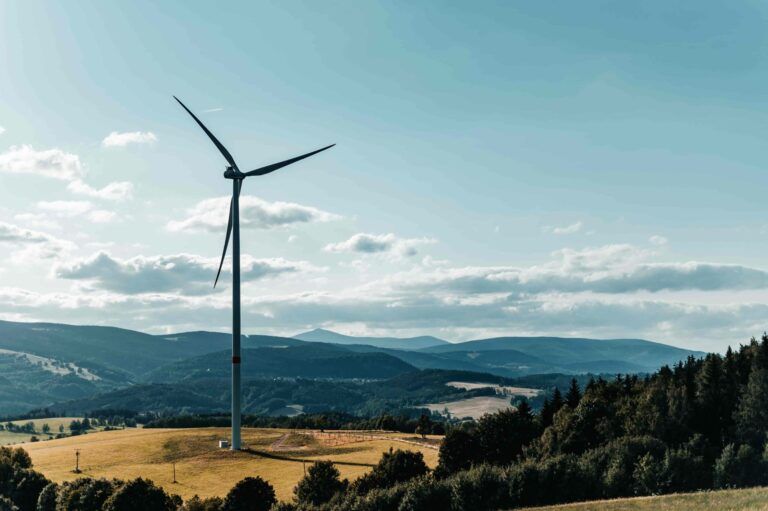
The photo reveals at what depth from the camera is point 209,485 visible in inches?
6836

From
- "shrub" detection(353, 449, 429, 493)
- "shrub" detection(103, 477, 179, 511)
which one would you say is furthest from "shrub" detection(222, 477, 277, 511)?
"shrub" detection(353, 449, 429, 493)

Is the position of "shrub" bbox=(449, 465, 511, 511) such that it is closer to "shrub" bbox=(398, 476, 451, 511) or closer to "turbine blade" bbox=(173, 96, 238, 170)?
"shrub" bbox=(398, 476, 451, 511)

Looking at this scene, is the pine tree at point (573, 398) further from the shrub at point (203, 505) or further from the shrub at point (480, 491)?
the shrub at point (203, 505)

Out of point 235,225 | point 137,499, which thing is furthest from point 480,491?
point 235,225

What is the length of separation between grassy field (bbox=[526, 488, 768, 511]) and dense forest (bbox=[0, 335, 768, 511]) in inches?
881

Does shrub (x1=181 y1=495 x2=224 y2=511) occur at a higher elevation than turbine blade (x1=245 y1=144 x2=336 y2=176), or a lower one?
lower

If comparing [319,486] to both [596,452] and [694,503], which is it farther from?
[694,503]

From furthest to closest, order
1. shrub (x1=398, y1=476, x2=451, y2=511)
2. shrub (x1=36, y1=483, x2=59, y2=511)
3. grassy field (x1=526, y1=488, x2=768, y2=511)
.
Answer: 1. shrub (x1=36, y1=483, x2=59, y2=511)
2. shrub (x1=398, y1=476, x2=451, y2=511)
3. grassy field (x1=526, y1=488, x2=768, y2=511)

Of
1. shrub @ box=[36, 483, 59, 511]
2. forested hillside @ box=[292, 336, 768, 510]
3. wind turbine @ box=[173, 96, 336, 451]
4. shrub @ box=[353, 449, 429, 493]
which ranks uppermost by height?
wind turbine @ box=[173, 96, 336, 451]

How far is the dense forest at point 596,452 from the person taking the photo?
113812mm

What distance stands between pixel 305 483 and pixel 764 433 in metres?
85.1

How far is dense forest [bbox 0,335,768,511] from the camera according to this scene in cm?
11381

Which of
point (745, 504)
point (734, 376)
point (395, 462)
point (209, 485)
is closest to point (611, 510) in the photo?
point (745, 504)

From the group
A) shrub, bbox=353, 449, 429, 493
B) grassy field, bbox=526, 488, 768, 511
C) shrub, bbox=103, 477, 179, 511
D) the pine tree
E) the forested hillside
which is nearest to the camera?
grassy field, bbox=526, 488, 768, 511
